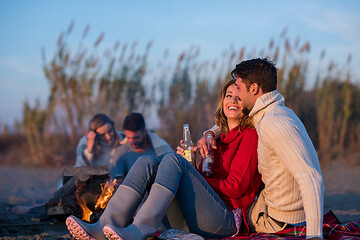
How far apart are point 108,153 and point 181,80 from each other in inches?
150

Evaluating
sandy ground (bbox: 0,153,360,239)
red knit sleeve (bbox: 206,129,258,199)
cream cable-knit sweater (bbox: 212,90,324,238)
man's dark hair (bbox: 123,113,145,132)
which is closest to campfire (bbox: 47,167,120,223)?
sandy ground (bbox: 0,153,360,239)

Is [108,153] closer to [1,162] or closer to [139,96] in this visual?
[139,96]

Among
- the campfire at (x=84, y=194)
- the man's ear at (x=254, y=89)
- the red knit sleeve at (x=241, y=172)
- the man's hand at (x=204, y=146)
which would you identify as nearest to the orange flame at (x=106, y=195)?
the campfire at (x=84, y=194)

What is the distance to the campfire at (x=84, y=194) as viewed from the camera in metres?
3.83

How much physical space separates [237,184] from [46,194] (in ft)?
14.0

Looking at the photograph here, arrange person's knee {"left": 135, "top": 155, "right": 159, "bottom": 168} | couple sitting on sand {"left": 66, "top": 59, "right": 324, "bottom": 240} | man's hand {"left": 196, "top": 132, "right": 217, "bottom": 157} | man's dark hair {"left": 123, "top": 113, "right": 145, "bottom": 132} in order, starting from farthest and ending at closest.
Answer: man's dark hair {"left": 123, "top": 113, "right": 145, "bottom": 132} < man's hand {"left": 196, "top": 132, "right": 217, "bottom": 157} < person's knee {"left": 135, "top": 155, "right": 159, "bottom": 168} < couple sitting on sand {"left": 66, "top": 59, "right": 324, "bottom": 240}

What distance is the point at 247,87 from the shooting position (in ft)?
9.02

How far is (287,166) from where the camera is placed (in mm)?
2314

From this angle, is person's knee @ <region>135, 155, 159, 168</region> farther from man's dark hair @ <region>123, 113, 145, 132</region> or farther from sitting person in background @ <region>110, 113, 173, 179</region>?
man's dark hair @ <region>123, 113, 145, 132</region>

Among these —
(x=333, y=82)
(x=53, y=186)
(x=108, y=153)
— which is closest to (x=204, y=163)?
(x=108, y=153)

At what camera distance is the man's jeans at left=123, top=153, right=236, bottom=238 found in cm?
268

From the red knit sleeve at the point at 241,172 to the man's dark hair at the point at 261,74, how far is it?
1.15 ft

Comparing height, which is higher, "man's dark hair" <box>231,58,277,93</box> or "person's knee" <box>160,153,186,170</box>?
"man's dark hair" <box>231,58,277,93</box>

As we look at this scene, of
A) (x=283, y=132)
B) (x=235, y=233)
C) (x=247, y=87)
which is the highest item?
(x=247, y=87)
